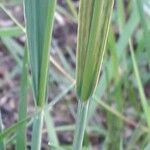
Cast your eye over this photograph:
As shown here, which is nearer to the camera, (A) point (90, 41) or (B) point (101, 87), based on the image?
(A) point (90, 41)

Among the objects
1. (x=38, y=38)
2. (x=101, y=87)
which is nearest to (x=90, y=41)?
(x=38, y=38)

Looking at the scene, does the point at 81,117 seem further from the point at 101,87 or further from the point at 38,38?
the point at 101,87

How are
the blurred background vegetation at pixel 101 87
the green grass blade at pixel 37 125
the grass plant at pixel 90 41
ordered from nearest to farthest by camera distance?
the grass plant at pixel 90 41
the green grass blade at pixel 37 125
the blurred background vegetation at pixel 101 87

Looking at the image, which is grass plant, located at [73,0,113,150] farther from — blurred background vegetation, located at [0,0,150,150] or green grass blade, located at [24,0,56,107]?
blurred background vegetation, located at [0,0,150,150]

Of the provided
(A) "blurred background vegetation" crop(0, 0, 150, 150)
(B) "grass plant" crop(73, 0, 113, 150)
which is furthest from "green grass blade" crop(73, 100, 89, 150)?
(A) "blurred background vegetation" crop(0, 0, 150, 150)

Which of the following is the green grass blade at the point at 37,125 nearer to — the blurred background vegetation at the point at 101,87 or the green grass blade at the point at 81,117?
the green grass blade at the point at 81,117

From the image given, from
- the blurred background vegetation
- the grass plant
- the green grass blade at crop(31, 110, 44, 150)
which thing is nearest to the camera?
the grass plant

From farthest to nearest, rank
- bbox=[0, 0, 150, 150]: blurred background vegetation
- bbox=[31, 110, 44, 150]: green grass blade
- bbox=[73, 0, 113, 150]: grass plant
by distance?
bbox=[0, 0, 150, 150]: blurred background vegetation → bbox=[31, 110, 44, 150]: green grass blade → bbox=[73, 0, 113, 150]: grass plant

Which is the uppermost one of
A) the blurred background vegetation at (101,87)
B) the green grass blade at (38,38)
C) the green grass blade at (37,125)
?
the green grass blade at (38,38)

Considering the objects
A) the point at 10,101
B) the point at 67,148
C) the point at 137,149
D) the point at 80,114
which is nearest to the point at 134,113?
the point at 137,149

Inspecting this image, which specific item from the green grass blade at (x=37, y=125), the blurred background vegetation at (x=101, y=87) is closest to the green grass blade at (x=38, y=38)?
the green grass blade at (x=37, y=125)
